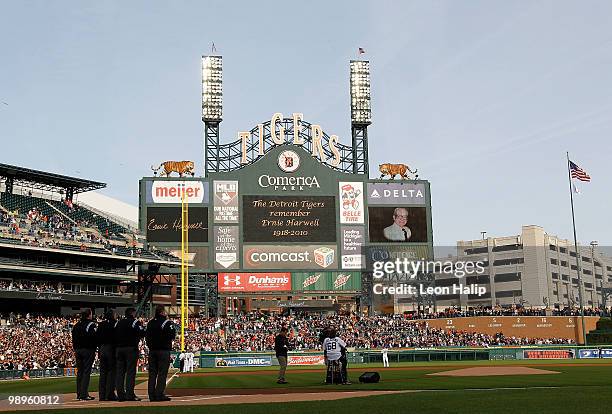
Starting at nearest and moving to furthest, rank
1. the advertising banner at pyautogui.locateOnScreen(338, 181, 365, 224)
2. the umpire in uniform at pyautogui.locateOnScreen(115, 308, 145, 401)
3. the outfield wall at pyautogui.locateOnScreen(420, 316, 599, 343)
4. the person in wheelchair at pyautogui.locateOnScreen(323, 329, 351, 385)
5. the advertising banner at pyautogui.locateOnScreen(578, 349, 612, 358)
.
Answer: the umpire in uniform at pyautogui.locateOnScreen(115, 308, 145, 401)
the person in wheelchair at pyautogui.locateOnScreen(323, 329, 351, 385)
the advertising banner at pyautogui.locateOnScreen(578, 349, 612, 358)
the advertising banner at pyautogui.locateOnScreen(338, 181, 365, 224)
the outfield wall at pyautogui.locateOnScreen(420, 316, 599, 343)

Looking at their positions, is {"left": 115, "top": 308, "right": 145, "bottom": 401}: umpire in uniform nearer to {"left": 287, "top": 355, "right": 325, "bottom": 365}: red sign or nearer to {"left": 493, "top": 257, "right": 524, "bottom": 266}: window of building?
{"left": 287, "top": 355, "right": 325, "bottom": 365}: red sign

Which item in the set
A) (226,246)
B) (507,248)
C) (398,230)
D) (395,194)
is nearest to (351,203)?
(395,194)

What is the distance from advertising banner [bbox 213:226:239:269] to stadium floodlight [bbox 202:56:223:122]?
10419 mm

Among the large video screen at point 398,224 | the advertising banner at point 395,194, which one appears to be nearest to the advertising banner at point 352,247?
the large video screen at point 398,224

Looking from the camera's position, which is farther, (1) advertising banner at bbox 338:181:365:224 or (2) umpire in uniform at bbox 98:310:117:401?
(1) advertising banner at bbox 338:181:365:224

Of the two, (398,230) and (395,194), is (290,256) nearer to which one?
(398,230)

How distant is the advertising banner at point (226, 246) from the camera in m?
57.6

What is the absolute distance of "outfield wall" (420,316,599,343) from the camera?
63.6 meters

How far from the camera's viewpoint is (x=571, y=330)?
6388 cm

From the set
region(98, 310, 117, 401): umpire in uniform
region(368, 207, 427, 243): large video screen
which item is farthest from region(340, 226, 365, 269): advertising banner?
region(98, 310, 117, 401): umpire in uniform

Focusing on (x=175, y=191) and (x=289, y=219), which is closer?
(x=175, y=191)

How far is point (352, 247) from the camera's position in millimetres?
59156

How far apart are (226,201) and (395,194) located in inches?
567

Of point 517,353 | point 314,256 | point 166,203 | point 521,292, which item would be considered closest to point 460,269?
point 314,256
